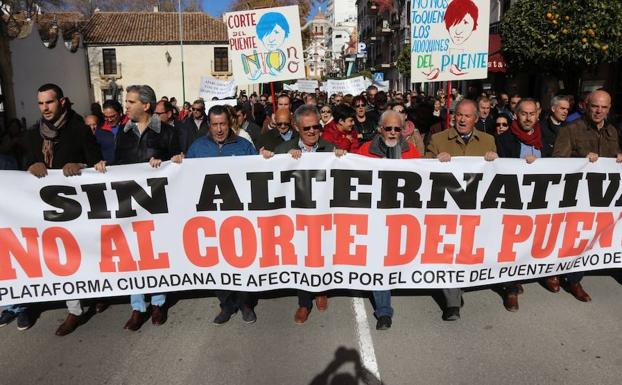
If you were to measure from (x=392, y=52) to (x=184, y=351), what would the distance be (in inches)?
1844

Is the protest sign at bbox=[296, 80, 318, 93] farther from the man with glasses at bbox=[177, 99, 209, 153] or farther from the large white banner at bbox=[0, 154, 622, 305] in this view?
the large white banner at bbox=[0, 154, 622, 305]

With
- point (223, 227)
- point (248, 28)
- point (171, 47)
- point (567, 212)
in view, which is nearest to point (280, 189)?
point (223, 227)

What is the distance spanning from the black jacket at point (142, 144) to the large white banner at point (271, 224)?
1.24 feet

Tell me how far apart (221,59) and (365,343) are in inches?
1571

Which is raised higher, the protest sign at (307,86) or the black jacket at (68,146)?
the protest sign at (307,86)

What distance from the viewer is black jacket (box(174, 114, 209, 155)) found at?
23.4ft

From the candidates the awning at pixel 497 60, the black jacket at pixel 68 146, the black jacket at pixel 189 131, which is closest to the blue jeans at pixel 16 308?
the black jacket at pixel 68 146

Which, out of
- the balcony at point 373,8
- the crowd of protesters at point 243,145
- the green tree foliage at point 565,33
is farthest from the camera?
the balcony at point 373,8

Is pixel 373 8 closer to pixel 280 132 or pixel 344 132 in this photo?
pixel 344 132

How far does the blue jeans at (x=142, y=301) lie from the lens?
426 cm

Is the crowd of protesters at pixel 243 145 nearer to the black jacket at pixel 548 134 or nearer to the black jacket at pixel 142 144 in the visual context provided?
the black jacket at pixel 142 144

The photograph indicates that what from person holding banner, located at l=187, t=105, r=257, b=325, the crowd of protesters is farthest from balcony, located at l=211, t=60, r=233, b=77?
person holding banner, located at l=187, t=105, r=257, b=325

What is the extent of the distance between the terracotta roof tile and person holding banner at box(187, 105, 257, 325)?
38492 millimetres

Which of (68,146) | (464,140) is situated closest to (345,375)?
(464,140)
